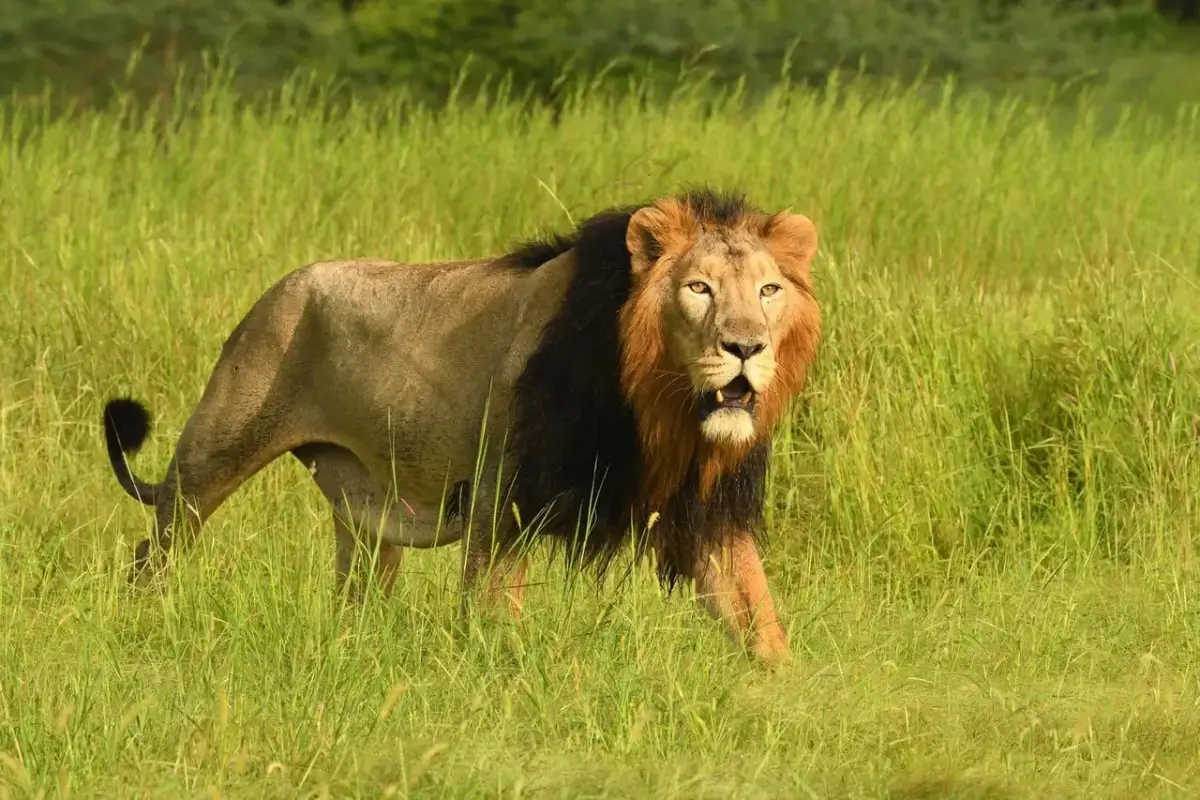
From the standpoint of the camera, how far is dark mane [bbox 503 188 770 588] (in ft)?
15.0

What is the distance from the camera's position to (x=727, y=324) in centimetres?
425

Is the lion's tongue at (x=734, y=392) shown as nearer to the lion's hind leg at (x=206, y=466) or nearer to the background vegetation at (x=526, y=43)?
the lion's hind leg at (x=206, y=466)

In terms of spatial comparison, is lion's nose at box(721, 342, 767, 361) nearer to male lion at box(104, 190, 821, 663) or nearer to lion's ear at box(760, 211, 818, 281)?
male lion at box(104, 190, 821, 663)

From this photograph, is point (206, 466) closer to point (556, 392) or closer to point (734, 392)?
point (556, 392)

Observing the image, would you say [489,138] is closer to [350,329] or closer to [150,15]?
[350,329]

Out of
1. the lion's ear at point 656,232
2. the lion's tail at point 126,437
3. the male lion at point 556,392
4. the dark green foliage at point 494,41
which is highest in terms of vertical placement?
the lion's ear at point 656,232

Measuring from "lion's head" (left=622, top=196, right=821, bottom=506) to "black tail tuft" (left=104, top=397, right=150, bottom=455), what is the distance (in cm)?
181

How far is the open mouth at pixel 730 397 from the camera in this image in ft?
14.2

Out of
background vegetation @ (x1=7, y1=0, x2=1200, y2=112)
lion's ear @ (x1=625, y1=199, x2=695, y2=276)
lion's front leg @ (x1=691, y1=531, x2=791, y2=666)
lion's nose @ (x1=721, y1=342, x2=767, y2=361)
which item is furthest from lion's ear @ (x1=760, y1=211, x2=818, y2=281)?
background vegetation @ (x1=7, y1=0, x2=1200, y2=112)

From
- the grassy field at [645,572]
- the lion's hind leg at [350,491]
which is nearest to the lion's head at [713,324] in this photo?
the grassy field at [645,572]

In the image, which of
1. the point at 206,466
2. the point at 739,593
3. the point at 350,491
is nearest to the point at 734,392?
the point at 739,593

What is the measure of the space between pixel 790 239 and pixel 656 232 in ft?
1.01

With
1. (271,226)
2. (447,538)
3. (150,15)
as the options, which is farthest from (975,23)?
(447,538)

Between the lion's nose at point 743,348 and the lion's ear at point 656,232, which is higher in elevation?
the lion's ear at point 656,232
